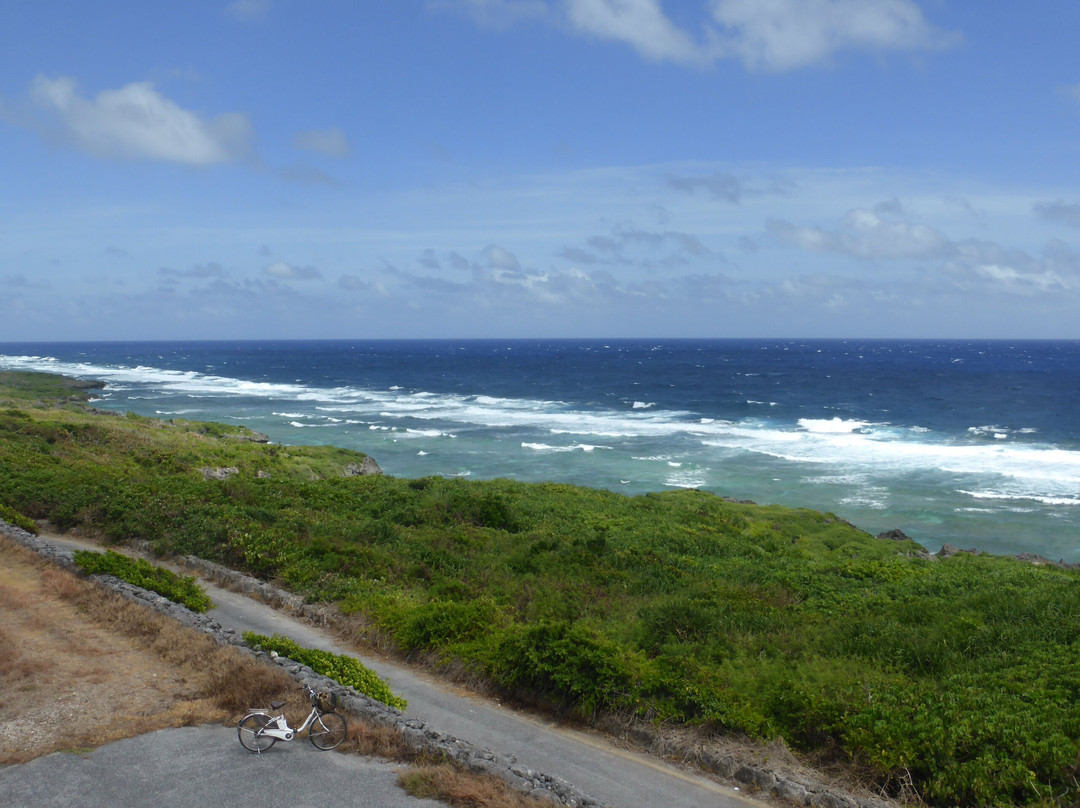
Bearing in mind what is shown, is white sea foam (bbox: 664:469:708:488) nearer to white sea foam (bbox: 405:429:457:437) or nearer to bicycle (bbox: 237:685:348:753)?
white sea foam (bbox: 405:429:457:437)

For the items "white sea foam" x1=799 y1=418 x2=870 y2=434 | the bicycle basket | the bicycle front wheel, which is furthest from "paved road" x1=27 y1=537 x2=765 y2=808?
"white sea foam" x1=799 y1=418 x2=870 y2=434

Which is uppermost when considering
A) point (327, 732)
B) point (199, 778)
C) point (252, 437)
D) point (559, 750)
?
point (327, 732)

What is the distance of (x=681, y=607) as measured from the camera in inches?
610

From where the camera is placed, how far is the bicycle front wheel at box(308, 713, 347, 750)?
35.7ft

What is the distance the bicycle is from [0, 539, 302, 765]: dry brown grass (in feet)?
2.77

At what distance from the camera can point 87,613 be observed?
15.9 meters

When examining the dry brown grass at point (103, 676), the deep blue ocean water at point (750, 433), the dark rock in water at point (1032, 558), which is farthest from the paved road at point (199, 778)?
the deep blue ocean water at point (750, 433)

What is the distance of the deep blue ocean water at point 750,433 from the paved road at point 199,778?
110 feet

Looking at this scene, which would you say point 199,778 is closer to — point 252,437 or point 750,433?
point 252,437

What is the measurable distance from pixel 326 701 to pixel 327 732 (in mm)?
1002

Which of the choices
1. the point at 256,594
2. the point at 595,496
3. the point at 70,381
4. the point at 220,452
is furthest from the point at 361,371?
the point at 256,594

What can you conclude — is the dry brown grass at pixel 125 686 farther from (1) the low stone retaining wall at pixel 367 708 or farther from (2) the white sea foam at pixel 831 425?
(2) the white sea foam at pixel 831 425

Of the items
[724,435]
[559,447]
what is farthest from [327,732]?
[724,435]

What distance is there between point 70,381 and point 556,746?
12099cm
